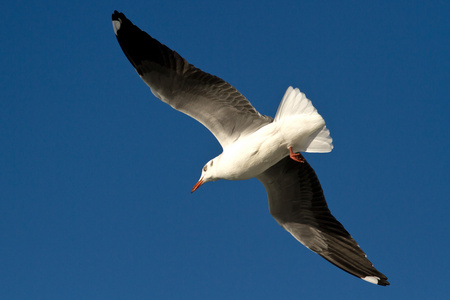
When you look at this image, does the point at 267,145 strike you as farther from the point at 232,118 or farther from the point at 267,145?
the point at 232,118

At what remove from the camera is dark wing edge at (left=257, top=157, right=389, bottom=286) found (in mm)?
9055

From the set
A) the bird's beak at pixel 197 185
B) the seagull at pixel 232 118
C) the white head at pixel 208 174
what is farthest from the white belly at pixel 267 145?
the bird's beak at pixel 197 185

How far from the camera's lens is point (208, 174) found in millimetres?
8758

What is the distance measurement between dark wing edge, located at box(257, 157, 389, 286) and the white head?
32.9 inches

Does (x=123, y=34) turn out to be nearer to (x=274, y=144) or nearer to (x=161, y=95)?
(x=161, y=95)

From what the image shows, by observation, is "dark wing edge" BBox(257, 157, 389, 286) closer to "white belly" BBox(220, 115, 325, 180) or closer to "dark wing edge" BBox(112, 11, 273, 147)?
"white belly" BBox(220, 115, 325, 180)

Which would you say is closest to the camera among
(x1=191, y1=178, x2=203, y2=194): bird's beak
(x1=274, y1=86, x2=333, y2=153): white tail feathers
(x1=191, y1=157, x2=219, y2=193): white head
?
(x1=274, y1=86, x2=333, y2=153): white tail feathers

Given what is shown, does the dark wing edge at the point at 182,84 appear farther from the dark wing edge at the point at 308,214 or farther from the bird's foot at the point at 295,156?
the dark wing edge at the point at 308,214

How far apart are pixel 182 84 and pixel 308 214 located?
9.01 feet

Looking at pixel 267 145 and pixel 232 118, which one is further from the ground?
pixel 232 118

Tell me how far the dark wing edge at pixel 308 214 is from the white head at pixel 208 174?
84 centimetres

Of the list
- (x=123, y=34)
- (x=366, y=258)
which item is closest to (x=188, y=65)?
(x=123, y=34)

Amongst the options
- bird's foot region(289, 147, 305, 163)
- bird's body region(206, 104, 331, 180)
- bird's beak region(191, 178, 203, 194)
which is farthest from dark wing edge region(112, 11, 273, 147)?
bird's beak region(191, 178, 203, 194)

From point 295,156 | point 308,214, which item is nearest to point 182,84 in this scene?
point 295,156
